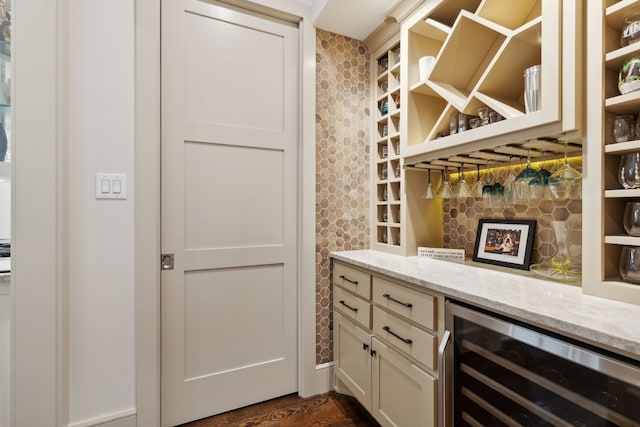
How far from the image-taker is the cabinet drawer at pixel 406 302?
1.20 metres

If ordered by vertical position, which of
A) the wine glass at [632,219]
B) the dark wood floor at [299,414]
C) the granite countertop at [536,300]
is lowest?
the dark wood floor at [299,414]

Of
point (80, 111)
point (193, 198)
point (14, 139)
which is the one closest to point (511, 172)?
point (193, 198)

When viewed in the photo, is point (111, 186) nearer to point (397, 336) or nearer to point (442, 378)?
point (397, 336)

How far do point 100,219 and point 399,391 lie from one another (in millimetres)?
1593

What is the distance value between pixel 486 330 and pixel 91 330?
1697 mm

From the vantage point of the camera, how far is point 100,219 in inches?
58.4

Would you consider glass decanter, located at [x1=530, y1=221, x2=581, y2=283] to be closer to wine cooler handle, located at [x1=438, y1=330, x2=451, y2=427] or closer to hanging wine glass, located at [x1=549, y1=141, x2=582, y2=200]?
hanging wine glass, located at [x1=549, y1=141, x2=582, y2=200]

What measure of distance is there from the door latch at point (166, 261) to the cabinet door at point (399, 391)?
3.72ft

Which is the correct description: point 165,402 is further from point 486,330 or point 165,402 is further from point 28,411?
point 486,330

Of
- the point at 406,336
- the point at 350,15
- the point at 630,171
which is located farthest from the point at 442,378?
the point at 350,15

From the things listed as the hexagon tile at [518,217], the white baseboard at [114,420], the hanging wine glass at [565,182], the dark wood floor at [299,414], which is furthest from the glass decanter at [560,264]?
the white baseboard at [114,420]

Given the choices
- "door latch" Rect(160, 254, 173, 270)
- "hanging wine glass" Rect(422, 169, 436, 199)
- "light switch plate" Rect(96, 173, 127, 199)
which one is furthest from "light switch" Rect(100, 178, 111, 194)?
"hanging wine glass" Rect(422, 169, 436, 199)

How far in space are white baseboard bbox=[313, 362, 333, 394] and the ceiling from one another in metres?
2.15

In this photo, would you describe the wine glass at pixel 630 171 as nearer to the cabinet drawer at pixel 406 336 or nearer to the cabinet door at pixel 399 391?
the cabinet drawer at pixel 406 336
